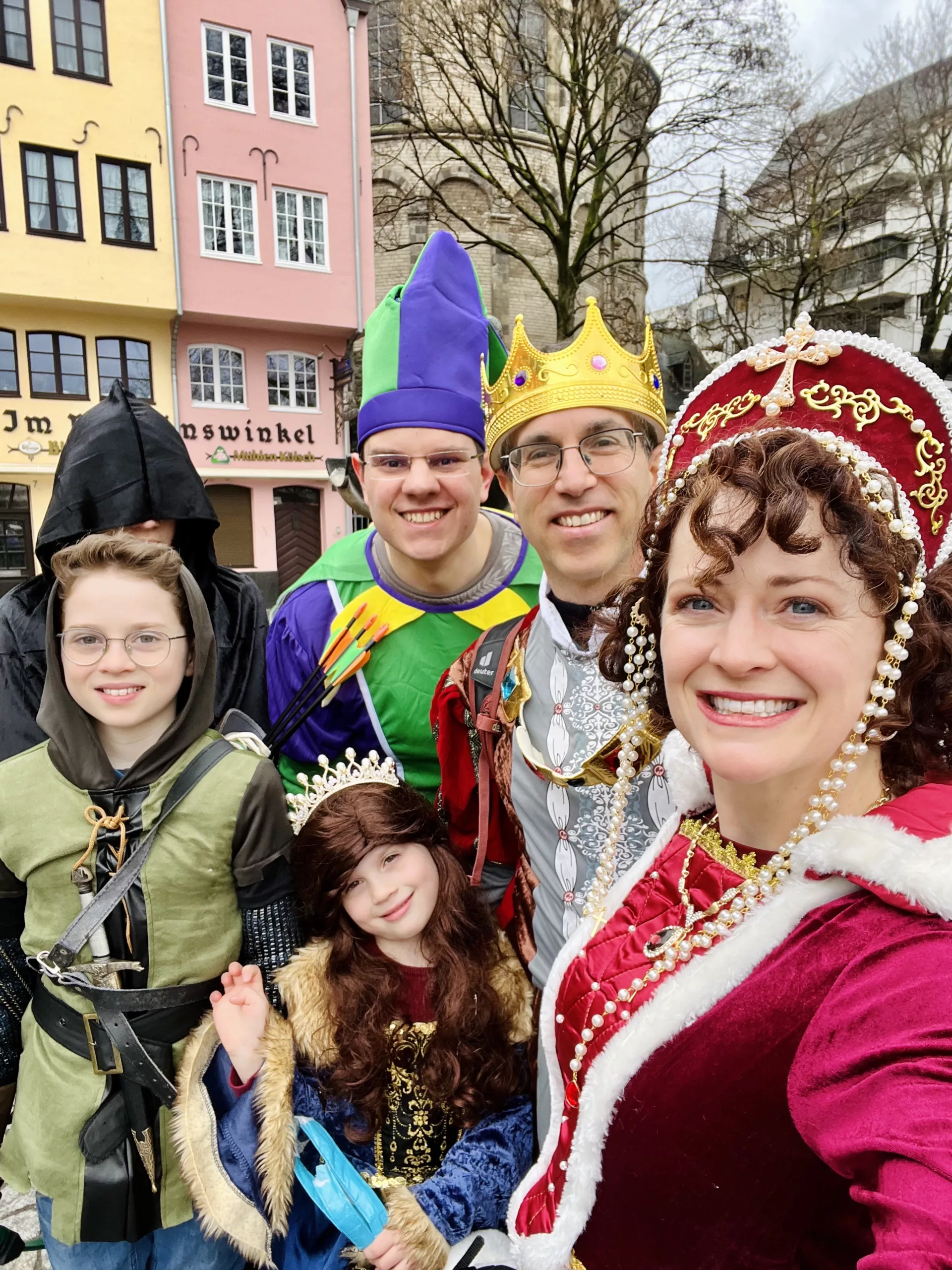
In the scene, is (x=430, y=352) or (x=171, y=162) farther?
(x=171, y=162)

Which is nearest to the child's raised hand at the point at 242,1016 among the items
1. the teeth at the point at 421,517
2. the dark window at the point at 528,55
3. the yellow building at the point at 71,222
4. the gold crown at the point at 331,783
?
the gold crown at the point at 331,783

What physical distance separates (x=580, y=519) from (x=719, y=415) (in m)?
0.75

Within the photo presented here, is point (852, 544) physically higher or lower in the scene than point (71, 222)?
lower

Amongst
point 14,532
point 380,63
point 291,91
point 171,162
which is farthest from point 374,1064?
point 380,63

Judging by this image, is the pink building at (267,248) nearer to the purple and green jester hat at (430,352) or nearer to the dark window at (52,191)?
the dark window at (52,191)

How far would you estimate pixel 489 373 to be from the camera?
277 cm

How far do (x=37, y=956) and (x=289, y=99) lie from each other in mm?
17651

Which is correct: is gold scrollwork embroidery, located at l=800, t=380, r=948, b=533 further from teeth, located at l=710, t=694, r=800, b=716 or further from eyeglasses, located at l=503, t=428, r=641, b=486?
eyeglasses, located at l=503, t=428, r=641, b=486

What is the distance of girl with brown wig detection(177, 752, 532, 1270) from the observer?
1.75 metres

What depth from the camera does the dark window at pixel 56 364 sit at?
14.2 m

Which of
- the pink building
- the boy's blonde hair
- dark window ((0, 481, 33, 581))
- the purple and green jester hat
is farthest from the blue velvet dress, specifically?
dark window ((0, 481, 33, 581))

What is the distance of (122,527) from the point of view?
243 cm

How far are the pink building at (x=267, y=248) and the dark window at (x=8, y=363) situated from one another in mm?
2723

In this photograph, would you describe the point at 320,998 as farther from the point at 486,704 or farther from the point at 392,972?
the point at 486,704
